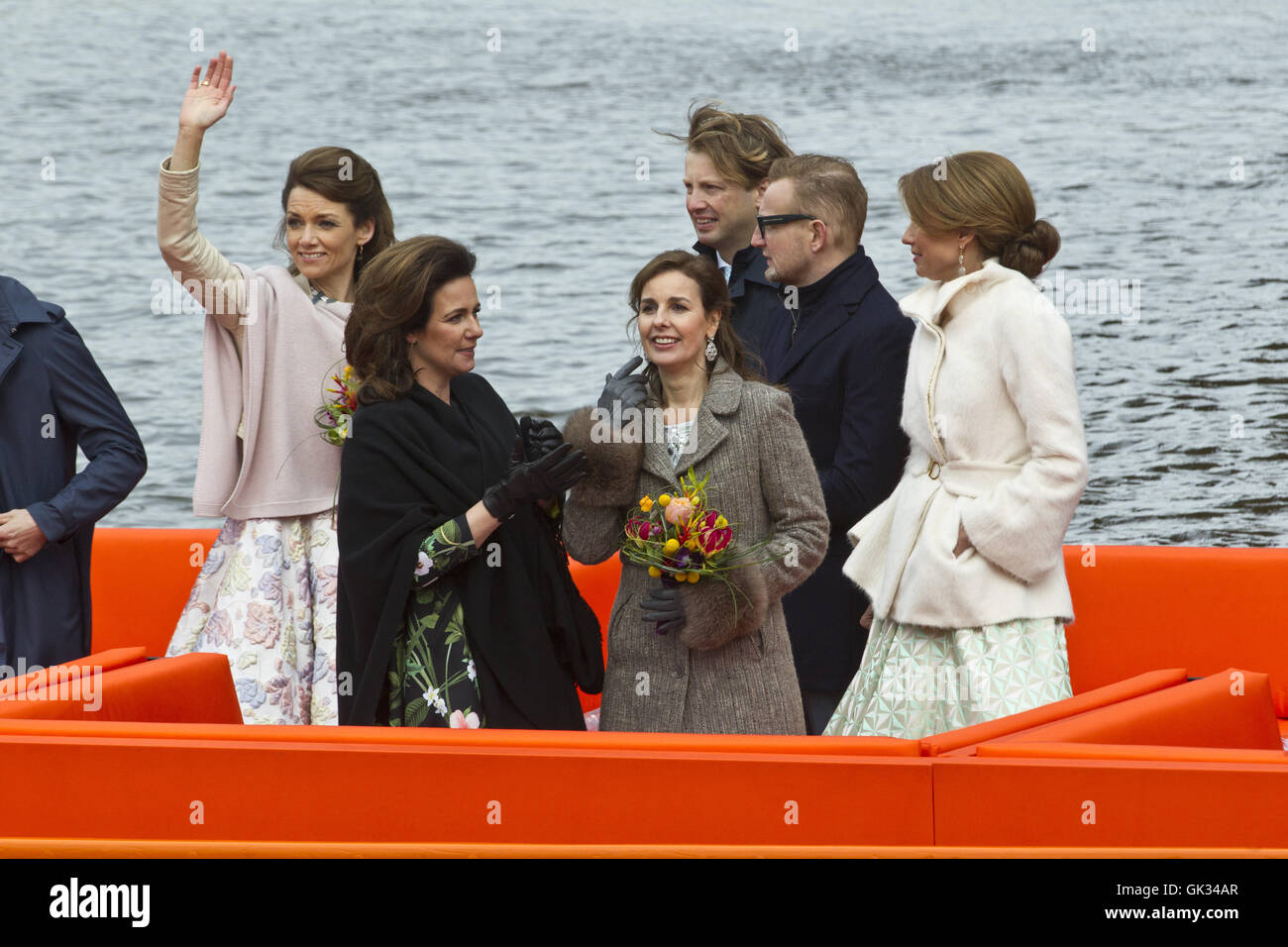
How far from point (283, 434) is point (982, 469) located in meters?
1.58

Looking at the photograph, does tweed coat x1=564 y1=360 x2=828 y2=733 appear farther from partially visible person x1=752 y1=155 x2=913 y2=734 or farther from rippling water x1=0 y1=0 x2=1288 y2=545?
rippling water x1=0 y1=0 x2=1288 y2=545

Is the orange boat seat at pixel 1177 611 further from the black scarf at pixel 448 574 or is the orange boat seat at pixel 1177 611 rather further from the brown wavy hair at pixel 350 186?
the brown wavy hair at pixel 350 186

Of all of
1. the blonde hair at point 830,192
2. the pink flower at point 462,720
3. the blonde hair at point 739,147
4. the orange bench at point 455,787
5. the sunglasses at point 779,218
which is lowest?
the orange bench at point 455,787

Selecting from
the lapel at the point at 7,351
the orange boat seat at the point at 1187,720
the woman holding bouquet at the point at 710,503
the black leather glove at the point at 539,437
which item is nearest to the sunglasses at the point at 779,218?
the woman holding bouquet at the point at 710,503

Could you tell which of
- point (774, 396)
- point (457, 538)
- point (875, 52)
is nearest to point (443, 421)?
point (457, 538)

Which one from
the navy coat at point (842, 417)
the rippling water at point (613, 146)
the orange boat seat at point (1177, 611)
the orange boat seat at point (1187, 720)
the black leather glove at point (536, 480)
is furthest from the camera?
the rippling water at point (613, 146)

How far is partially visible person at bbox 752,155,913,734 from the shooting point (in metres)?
3.25

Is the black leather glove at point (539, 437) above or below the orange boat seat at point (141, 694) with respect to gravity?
above

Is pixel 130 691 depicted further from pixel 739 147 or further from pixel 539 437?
pixel 739 147

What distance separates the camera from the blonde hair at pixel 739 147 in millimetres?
3760

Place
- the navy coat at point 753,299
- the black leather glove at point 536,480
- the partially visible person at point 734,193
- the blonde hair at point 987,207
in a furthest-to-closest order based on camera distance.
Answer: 1. the partially visible person at point 734,193
2. the navy coat at point 753,299
3. the blonde hair at point 987,207
4. the black leather glove at point 536,480

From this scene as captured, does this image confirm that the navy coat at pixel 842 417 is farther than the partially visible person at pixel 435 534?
Yes

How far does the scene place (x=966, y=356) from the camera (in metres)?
2.84

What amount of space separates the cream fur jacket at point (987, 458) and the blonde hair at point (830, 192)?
421 millimetres
